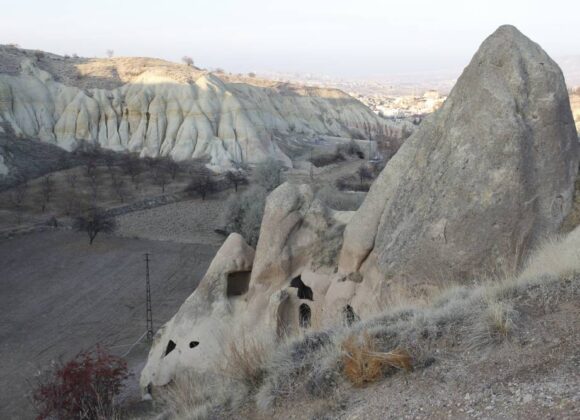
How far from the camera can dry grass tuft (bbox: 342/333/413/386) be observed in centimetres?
431

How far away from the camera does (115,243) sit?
76.2 ft

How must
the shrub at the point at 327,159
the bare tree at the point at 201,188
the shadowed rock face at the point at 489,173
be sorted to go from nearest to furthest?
the shadowed rock face at the point at 489,173, the bare tree at the point at 201,188, the shrub at the point at 327,159

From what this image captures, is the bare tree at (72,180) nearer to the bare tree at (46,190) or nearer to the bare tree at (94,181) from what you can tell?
the bare tree at (94,181)

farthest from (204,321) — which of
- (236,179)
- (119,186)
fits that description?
(236,179)

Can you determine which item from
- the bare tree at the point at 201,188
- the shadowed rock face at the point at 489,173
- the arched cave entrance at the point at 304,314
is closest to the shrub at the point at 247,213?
the bare tree at the point at 201,188

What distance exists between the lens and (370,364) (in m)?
4.36

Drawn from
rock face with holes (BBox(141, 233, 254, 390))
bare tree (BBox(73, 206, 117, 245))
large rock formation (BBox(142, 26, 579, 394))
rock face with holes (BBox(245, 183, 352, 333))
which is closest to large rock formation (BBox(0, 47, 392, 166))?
bare tree (BBox(73, 206, 117, 245))

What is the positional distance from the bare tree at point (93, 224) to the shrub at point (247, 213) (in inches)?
210

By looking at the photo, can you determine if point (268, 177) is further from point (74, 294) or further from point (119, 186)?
point (74, 294)

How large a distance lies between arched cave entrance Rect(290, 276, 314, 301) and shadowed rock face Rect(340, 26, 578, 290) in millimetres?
1776

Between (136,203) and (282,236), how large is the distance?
22.3 m

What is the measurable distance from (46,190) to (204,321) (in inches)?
928

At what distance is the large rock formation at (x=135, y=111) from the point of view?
4052cm

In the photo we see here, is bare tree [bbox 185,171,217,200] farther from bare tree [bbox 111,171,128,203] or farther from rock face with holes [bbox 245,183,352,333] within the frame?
rock face with holes [bbox 245,183,352,333]
